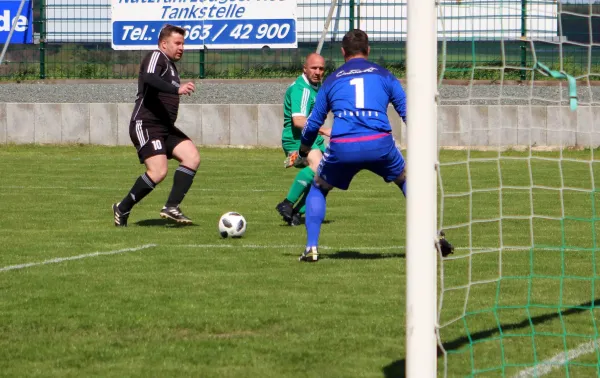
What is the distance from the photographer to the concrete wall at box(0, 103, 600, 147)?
811 inches

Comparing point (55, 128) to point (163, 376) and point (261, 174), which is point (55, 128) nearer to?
point (261, 174)

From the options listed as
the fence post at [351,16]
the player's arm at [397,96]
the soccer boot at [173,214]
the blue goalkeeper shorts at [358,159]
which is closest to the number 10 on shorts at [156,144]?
the soccer boot at [173,214]

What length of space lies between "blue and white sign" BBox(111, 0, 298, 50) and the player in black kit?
1199 cm

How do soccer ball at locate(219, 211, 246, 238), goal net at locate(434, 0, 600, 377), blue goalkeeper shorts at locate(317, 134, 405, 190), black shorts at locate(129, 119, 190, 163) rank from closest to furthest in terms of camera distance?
Answer: goal net at locate(434, 0, 600, 377)
blue goalkeeper shorts at locate(317, 134, 405, 190)
soccer ball at locate(219, 211, 246, 238)
black shorts at locate(129, 119, 190, 163)

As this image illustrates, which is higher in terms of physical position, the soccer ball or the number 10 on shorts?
the number 10 on shorts

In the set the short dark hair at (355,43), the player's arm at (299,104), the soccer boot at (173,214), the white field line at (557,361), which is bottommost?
the white field line at (557,361)

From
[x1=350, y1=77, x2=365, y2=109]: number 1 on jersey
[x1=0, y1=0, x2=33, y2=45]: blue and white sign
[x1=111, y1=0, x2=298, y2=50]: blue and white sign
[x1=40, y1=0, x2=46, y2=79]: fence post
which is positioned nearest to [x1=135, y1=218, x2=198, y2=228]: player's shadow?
[x1=350, y1=77, x2=365, y2=109]: number 1 on jersey

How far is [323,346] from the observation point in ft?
20.2

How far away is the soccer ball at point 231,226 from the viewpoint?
1073cm

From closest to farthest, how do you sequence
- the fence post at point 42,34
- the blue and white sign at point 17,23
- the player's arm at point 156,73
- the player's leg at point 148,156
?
the player's arm at point 156,73, the player's leg at point 148,156, the fence post at point 42,34, the blue and white sign at point 17,23

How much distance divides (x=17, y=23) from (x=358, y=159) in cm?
1767

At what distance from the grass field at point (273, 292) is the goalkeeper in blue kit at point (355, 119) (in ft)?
2.24

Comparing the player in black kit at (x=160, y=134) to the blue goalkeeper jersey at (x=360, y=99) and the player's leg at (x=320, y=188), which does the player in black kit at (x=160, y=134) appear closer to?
the player's leg at (x=320, y=188)

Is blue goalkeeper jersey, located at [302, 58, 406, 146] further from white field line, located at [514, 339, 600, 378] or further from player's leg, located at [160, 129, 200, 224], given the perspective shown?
player's leg, located at [160, 129, 200, 224]
